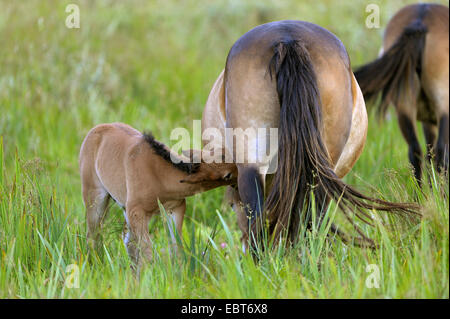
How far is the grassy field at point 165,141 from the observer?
2.96 metres

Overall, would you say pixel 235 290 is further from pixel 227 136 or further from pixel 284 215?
pixel 227 136

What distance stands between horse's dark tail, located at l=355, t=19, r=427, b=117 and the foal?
248 centimetres

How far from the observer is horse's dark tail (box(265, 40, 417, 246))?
342cm

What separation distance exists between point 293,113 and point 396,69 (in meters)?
2.68

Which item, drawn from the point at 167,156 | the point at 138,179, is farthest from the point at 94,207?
the point at 167,156

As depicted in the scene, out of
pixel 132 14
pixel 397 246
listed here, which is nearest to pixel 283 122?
pixel 397 246

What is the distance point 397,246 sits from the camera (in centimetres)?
327

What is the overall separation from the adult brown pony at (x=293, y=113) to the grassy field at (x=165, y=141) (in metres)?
0.19

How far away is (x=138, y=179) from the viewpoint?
3.93 meters

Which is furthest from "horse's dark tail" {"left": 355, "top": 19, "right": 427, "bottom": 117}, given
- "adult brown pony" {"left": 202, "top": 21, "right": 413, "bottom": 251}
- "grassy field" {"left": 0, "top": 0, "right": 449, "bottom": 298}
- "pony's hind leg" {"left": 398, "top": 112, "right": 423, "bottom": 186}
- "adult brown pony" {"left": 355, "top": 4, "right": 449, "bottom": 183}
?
"adult brown pony" {"left": 202, "top": 21, "right": 413, "bottom": 251}

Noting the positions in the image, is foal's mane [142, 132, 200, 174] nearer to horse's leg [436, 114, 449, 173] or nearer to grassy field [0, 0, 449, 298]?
grassy field [0, 0, 449, 298]

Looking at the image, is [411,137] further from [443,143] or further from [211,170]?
[211,170]

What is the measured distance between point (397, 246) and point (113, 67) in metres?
7.42

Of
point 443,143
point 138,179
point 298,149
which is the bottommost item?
point 443,143
